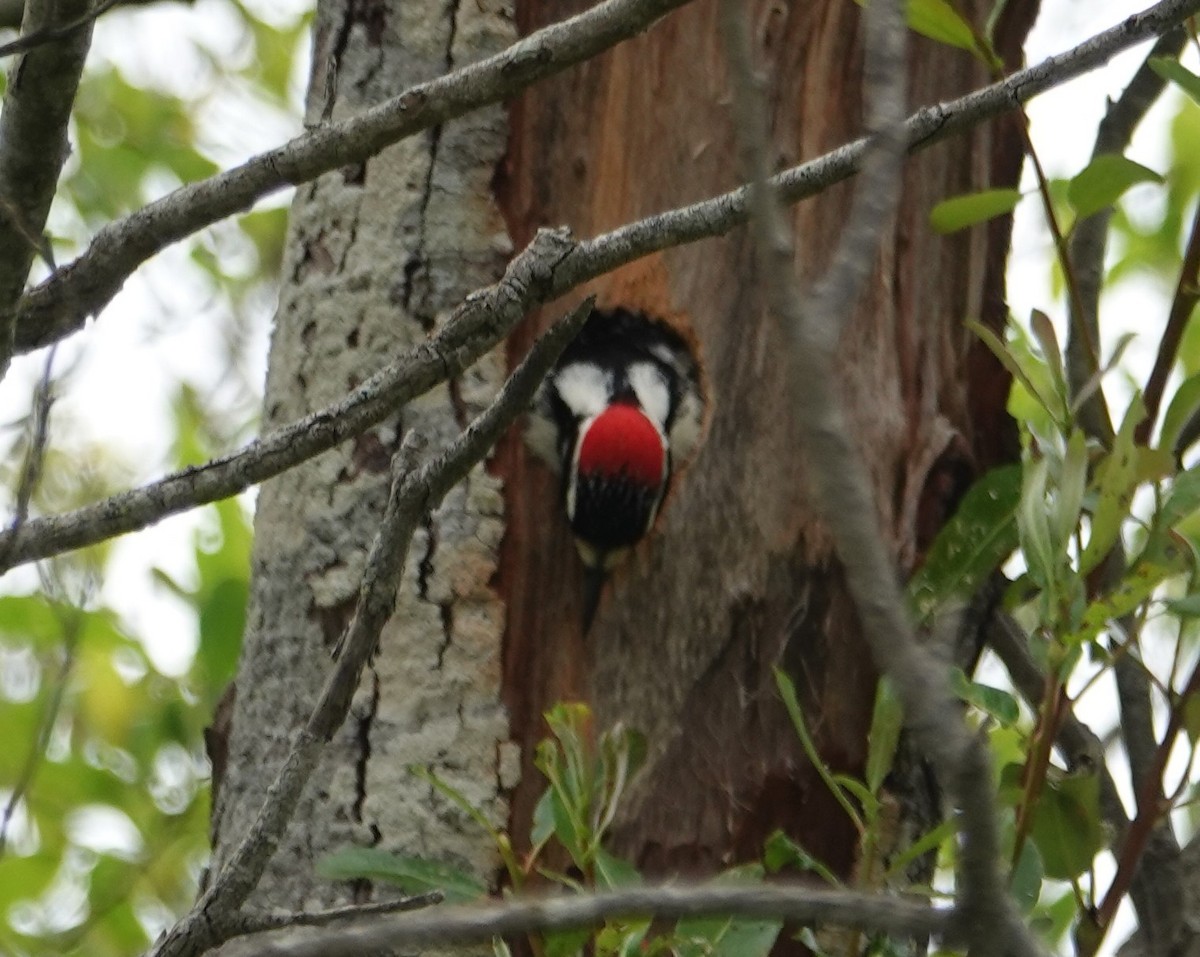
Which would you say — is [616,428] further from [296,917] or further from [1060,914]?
[296,917]

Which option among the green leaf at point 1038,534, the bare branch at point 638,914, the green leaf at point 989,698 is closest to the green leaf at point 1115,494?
the green leaf at point 1038,534

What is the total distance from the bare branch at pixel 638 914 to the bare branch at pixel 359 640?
0.59 m

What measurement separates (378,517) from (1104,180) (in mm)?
1043

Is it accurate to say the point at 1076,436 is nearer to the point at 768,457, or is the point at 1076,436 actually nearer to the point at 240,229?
the point at 768,457

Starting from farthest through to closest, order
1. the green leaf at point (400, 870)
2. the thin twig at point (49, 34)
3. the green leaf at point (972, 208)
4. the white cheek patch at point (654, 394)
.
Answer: the white cheek patch at point (654, 394) → the green leaf at point (972, 208) → the green leaf at point (400, 870) → the thin twig at point (49, 34)

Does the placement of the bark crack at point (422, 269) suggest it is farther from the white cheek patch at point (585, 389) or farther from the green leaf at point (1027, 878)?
the green leaf at point (1027, 878)

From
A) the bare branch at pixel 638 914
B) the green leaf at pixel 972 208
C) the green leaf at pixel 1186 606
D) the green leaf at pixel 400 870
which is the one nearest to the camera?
the bare branch at pixel 638 914

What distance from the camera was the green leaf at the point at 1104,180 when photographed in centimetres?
203

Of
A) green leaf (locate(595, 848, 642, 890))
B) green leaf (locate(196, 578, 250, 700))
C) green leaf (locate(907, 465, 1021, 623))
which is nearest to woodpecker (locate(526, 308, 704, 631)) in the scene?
green leaf (locate(907, 465, 1021, 623))

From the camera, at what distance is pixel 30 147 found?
161cm

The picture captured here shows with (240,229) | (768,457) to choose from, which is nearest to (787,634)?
(768,457)

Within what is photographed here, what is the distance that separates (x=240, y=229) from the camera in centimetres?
438

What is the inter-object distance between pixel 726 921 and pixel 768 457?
0.77 metres

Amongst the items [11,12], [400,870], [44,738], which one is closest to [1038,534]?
[400,870]
